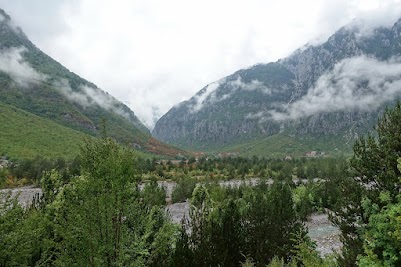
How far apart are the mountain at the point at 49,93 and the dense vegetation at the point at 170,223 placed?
80.0 m

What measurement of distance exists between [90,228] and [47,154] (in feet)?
243

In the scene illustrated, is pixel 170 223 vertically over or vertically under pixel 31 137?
under

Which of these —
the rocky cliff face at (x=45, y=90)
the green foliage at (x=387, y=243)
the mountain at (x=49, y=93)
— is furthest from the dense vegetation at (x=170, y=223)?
the rocky cliff face at (x=45, y=90)

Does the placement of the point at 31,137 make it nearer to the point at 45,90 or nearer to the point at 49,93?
the point at 49,93

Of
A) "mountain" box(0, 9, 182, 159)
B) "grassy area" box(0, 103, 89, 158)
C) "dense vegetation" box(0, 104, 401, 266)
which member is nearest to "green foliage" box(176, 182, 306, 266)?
"dense vegetation" box(0, 104, 401, 266)

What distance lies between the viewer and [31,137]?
3292 inches

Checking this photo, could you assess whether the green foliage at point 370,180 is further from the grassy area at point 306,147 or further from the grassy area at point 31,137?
the grassy area at point 306,147

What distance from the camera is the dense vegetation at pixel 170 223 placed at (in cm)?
955

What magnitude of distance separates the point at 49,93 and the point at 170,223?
136766 millimetres

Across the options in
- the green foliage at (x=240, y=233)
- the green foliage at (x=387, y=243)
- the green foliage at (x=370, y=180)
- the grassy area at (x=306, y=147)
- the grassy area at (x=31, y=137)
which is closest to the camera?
the green foliage at (x=387, y=243)

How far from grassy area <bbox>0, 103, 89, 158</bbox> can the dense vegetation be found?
55566mm

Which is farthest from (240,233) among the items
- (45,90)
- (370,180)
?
(45,90)

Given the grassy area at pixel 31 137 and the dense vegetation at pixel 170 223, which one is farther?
the grassy area at pixel 31 137

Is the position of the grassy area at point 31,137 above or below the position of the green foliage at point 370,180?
above
